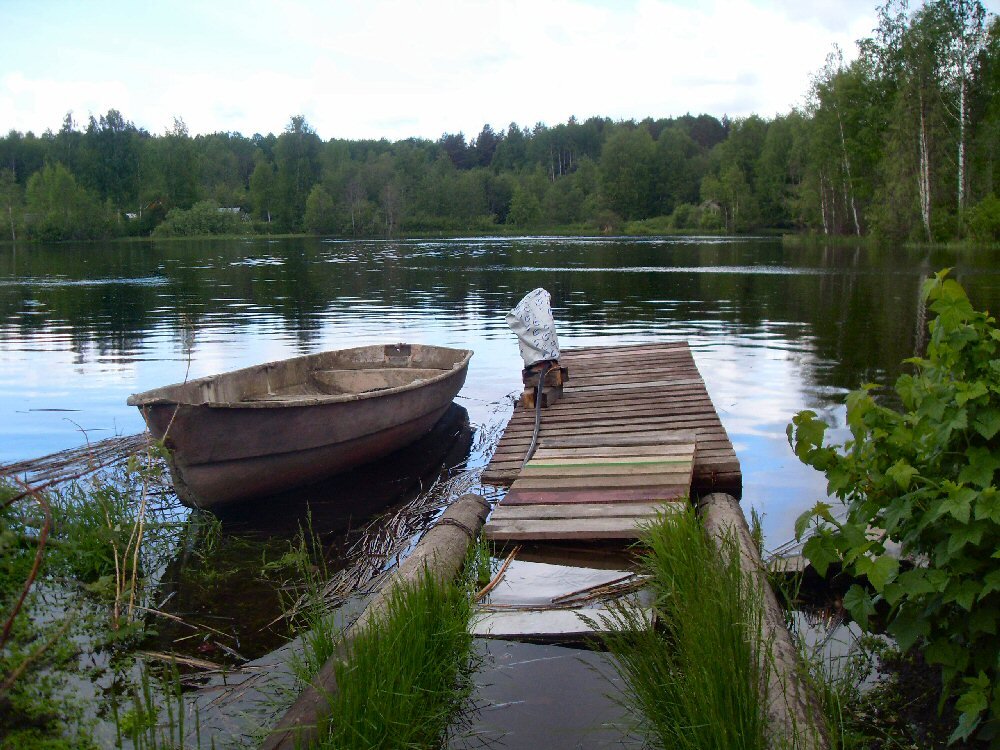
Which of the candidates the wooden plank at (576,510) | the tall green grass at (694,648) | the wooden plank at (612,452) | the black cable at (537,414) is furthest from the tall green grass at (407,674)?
the black cable at (537,414)

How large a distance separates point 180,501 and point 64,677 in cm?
295

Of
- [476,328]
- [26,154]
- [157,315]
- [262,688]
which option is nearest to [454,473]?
[262,688]

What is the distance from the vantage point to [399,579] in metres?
4.57

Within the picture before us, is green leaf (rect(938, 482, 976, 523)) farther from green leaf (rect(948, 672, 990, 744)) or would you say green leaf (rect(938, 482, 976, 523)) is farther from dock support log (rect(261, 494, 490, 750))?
dock support log (rect(261, 494, 490, 750))

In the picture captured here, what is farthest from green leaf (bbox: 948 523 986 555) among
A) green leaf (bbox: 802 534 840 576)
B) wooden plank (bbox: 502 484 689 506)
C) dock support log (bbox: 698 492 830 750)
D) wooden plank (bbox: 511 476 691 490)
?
wooden plank (bbox: 511 476 691 490)

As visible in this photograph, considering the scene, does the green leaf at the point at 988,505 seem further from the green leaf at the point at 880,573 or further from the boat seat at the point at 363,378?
the boat seat at the point at 363,378

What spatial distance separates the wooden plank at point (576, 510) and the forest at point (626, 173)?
127ft

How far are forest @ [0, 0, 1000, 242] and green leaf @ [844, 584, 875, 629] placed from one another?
4002 centimetres


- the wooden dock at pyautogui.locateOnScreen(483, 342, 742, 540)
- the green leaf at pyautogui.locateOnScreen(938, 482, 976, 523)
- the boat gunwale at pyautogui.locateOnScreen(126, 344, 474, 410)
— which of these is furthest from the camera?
the boat gunwale at pyautogui.locateOnScreen(126, 344, 474, 410)

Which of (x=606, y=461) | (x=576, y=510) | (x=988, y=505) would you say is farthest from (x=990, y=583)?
(x=606, y=461)

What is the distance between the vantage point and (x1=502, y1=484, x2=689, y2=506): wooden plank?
5986mm

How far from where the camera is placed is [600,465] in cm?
682

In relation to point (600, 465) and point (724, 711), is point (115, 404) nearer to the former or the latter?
point (600, 465)

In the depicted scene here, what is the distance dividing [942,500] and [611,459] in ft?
12.3
